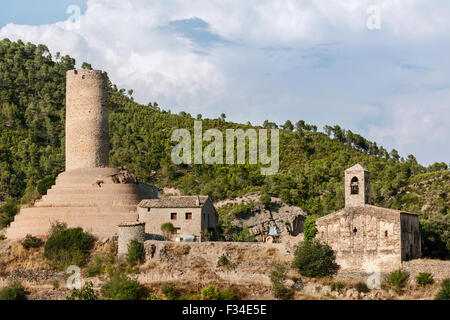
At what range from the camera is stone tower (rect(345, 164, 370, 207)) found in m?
40.1

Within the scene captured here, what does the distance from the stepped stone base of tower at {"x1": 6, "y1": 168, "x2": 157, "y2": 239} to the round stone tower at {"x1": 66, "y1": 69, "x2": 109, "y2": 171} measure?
45.8 inches

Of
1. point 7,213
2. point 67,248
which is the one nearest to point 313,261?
point 67,248

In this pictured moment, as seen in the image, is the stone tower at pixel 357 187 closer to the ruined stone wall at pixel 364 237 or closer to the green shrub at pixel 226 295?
the ruined stone wall at pixel 364 237

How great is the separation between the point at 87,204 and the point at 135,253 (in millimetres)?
5885

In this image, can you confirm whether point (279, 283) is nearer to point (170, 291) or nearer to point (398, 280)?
point (170, 291)

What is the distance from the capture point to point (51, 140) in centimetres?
7744

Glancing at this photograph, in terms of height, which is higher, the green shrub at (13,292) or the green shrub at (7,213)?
the green shrub at (7,213)

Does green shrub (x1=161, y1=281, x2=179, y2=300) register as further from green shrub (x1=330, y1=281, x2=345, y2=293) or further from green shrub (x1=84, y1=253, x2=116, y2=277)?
green shrub (x1=330, y1=281, x2=345, y2=293)

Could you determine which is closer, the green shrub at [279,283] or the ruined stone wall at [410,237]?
the green shrub at [279,283]

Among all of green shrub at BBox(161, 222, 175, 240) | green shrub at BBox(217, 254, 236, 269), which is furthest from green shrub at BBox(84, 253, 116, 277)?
green shrub at BBox(217, 254, 236, 269)

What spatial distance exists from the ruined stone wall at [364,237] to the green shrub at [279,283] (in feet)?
12.6

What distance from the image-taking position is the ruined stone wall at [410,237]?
38031 millimetres

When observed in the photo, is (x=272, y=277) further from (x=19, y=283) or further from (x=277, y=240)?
(x=19, y=283)

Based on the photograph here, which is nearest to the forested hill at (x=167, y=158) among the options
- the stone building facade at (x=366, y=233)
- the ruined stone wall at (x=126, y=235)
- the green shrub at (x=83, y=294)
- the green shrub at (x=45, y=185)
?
the green shrub at (x=45, y=185)
